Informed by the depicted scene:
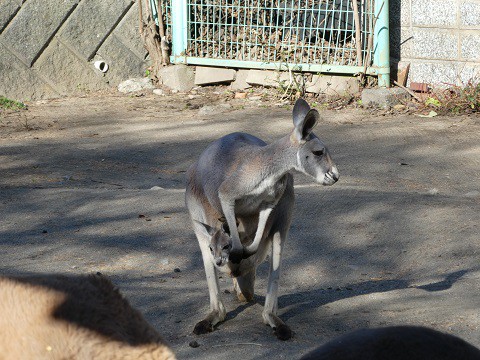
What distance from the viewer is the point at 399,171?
8.21 metres

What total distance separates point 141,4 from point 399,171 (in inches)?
203

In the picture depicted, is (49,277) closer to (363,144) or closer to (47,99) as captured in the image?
(363,144)

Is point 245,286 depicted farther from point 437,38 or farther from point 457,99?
→ point 437,38

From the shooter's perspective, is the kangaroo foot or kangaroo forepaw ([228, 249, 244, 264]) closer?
kangaroo forepaw ([228, 249, 244, 264])

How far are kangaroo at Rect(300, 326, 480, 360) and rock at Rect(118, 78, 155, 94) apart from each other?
9.93m

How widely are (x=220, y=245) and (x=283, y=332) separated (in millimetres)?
569

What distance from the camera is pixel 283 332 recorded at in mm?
4309

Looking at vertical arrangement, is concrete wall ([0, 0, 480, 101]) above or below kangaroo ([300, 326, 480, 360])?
below

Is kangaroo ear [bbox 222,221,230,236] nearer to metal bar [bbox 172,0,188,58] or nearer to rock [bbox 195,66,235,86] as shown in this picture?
rock [bbox 195,66,235,86]

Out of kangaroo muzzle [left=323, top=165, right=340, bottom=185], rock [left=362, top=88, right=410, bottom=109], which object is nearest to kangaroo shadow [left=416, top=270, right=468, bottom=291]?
kangaroo muzzle [left=323, top=165, right=340, bottom=185]

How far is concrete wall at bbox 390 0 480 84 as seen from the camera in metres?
10.1

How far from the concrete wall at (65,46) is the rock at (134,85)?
0.15 m

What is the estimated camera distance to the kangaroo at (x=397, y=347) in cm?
188

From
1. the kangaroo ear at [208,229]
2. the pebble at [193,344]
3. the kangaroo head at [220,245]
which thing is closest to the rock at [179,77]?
the kangaroo ear at [208,229]
